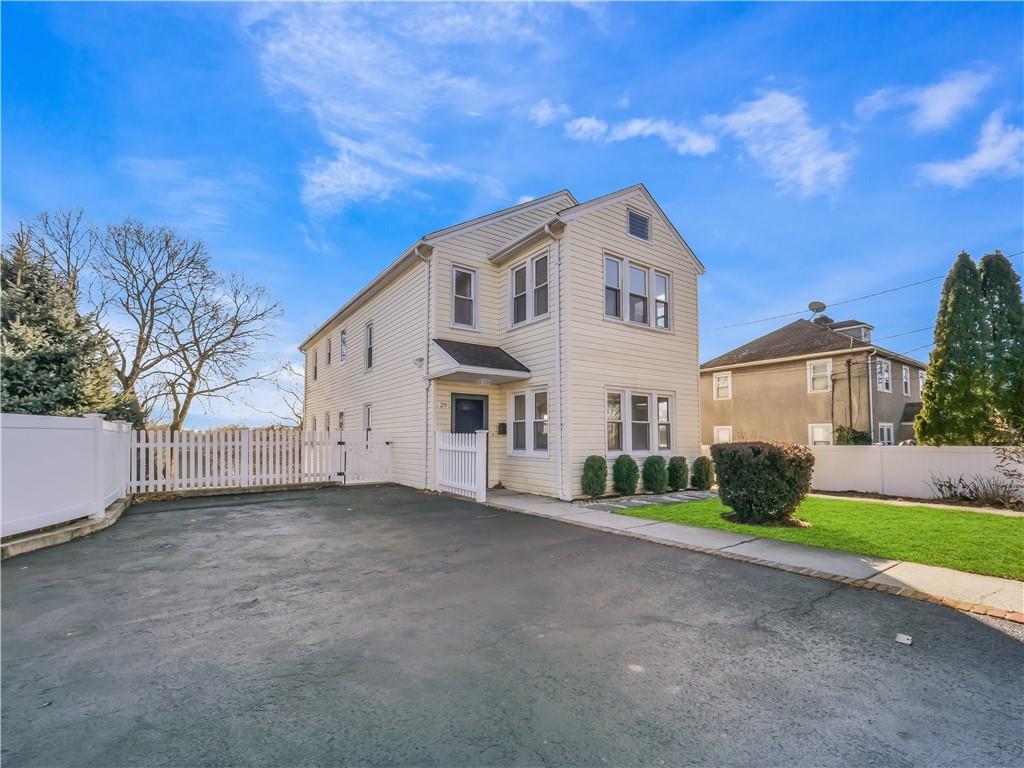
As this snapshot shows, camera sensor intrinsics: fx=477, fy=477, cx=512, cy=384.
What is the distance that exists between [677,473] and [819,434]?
1186 cm

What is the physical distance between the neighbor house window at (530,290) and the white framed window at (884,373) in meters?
16.2

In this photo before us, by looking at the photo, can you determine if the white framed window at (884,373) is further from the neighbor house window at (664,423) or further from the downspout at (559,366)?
the downspout at (559,366)

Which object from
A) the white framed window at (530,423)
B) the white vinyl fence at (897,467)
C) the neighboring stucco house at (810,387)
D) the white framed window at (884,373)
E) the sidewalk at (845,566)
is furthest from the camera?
the white framed window at (884,373)

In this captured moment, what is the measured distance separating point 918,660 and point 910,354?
24412 mm

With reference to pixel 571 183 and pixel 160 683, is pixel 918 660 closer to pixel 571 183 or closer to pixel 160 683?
pixel 160 683

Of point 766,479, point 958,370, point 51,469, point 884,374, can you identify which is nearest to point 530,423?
point 766,479

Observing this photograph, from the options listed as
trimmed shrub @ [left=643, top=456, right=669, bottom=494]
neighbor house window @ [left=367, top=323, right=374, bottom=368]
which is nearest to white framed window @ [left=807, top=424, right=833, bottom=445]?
trimmed shrub @ [left=643, top=456, right=669, bottom=494]

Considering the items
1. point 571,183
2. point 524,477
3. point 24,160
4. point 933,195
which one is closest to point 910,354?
point 933,195

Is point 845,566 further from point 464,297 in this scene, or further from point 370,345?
point 370,345

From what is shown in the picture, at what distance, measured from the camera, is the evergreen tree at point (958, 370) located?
11594mm

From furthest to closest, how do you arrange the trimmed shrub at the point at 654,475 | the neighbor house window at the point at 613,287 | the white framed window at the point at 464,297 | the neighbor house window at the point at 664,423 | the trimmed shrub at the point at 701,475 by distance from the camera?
the trimmed shrub at the point at 701,475 < the neighbor house window at the point at 664,423 < the white framed window at the point at 464,297 < the neighbor house window at the point at 613,287 < the trimmed shrub at the point at 654,475

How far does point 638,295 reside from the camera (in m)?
12.5

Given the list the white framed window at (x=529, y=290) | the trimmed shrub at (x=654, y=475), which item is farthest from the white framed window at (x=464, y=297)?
the trimmed shrub at (x=654, y=475)

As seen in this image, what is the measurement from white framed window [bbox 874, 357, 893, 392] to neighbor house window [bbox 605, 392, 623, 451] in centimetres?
1451
